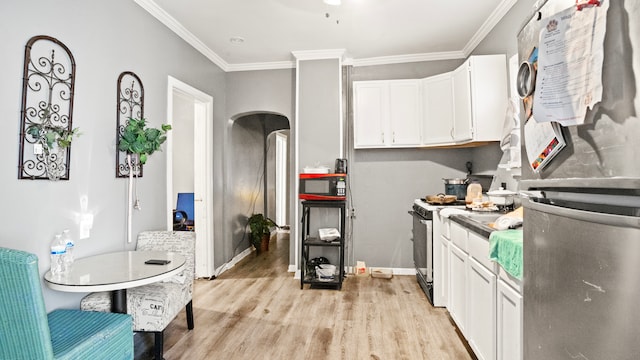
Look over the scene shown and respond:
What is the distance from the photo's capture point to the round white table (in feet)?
5.47

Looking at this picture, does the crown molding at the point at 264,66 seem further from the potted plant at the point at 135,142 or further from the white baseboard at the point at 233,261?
the white baseboard at the point at 233,261

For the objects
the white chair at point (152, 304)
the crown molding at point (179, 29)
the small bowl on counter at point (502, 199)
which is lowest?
the white chair at point (152, 304)

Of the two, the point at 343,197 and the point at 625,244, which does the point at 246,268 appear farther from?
the point at 625,244

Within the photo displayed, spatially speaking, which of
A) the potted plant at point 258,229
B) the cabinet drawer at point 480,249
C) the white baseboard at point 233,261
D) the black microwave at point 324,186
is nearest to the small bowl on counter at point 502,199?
the cabinet drawer at point 480,249

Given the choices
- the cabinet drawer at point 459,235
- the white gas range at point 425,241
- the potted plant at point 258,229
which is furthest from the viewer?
the potted plant at point 258,229

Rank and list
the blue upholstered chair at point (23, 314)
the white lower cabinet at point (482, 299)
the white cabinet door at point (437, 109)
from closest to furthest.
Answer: the blue upholstered chair at point (23, 314) < the white lower cabinet at point (482, 299) < the white cabinet door at point (437, 109)

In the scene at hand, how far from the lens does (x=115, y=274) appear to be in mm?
1820

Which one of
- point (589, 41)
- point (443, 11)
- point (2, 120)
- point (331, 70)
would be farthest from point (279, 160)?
point (589, 41)

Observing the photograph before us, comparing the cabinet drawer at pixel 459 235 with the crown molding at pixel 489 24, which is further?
the crown molding at pixel 489 24

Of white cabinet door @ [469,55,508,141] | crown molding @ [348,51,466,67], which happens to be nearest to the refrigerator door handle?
white cabinet door @ [469,55,508,141]

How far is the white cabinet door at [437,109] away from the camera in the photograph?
138 inches

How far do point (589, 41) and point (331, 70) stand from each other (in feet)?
11.4

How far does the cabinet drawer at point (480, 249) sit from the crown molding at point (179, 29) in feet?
10.5

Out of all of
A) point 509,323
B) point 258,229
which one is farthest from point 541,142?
point 258,229
